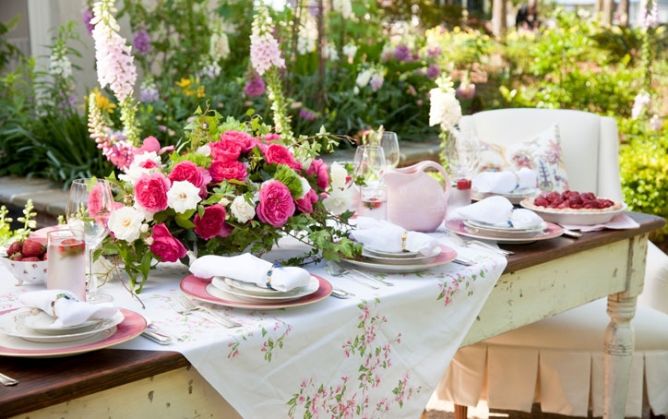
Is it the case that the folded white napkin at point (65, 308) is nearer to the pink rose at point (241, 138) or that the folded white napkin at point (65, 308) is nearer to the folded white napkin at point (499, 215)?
the pink rose at point (241, 138)

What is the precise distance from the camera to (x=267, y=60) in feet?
10.7

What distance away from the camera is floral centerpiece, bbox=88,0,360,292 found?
1.84 m

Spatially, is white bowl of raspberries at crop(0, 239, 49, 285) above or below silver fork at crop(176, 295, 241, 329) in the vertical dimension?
above

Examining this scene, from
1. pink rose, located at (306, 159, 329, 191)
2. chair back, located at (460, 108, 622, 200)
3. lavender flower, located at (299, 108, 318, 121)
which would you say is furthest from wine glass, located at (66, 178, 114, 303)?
lavender flower, located at (299, 108, 318, 121)

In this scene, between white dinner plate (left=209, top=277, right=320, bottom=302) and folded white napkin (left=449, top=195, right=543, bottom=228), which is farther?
folded white napkin (left=449, top=195, right=543, bottom=228)

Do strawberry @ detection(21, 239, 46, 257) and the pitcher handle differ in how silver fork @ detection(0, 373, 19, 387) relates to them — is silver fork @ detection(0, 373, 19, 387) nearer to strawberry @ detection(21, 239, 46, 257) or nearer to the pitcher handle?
strawberry @ detection(21, 239, 46, 257)

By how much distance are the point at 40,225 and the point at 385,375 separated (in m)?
2.90

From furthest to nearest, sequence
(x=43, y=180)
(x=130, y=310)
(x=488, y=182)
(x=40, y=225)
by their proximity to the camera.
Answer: (x=43, y=180) < (x=40, y=225) < (x=488, y=182) < (x=130, y=310)

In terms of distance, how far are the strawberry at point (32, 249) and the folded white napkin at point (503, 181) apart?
55.4 inches

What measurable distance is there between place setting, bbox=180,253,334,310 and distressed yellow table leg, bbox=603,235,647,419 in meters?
1.12

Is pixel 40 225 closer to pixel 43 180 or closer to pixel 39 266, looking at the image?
pixel 43 180

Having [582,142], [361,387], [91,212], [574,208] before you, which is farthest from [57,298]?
[582,142]

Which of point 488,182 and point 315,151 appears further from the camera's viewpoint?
point 488,182

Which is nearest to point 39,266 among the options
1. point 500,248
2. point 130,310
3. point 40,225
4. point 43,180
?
point 130,310
